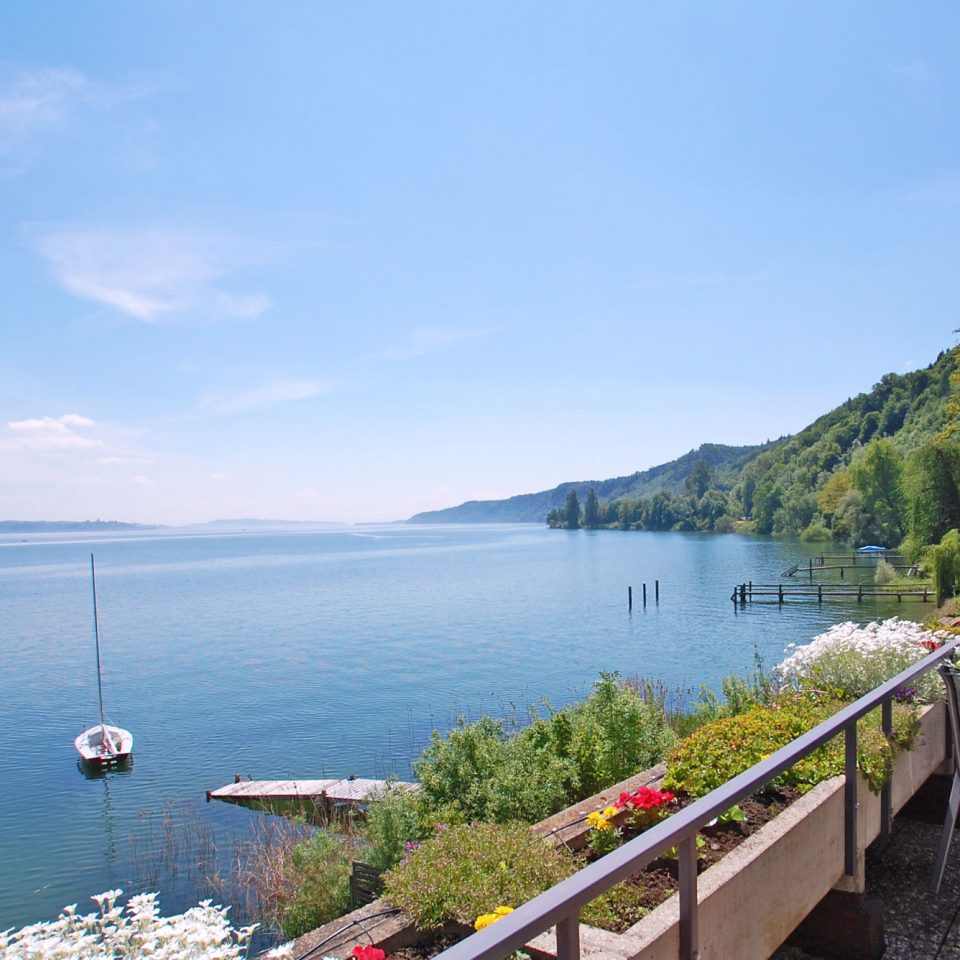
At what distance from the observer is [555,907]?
156 centimetres

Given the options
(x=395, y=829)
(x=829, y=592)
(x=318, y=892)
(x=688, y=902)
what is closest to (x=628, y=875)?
(x=688, y=902)

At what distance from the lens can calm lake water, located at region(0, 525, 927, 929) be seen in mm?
15672

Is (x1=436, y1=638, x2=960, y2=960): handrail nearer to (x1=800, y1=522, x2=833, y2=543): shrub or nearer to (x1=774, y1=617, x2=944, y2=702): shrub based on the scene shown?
(x1=774, y1=617, x2=944, y2=702): shrub

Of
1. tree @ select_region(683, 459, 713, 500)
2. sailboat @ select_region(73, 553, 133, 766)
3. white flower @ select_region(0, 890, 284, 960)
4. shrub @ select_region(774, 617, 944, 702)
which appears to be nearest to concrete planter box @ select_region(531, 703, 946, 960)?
white flower @ select_region(0, 890, 284, 960)

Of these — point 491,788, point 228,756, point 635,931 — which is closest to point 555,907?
point 635,931

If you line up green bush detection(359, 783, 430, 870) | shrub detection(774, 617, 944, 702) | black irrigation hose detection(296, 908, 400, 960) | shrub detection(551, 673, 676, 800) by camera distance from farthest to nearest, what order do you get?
shrub detection(551, 673, 676, 800), green bush detection(359, 783, 430, 870), shrub detection(774, 617, 944, 702), black irrigation hose detection(296, 908, 400, 960)

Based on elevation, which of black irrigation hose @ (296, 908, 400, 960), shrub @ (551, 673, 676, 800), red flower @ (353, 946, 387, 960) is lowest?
shrub @ (551, 673, 676, 800)

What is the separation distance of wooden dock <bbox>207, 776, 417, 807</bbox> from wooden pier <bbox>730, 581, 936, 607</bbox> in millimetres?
34069

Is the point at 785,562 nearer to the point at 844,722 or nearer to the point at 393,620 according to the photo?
the point at 393,620

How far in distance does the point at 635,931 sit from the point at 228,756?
796 inches

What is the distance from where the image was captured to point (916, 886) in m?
4.53

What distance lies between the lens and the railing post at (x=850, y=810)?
13.3ft

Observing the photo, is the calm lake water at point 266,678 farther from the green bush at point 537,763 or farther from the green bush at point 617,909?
the green bush at point 617,909

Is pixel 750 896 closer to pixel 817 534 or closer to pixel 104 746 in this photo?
pixel 104 746
